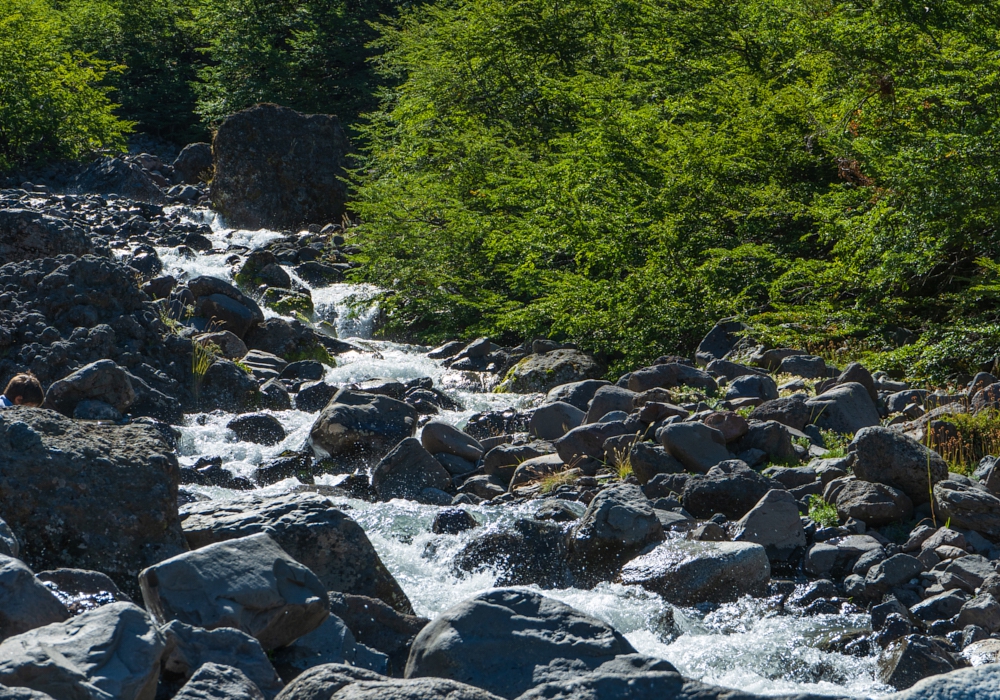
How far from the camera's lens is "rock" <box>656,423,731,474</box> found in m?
7.25

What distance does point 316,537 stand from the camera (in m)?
5.14

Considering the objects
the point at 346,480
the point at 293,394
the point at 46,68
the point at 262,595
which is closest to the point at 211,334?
the point at 293,394

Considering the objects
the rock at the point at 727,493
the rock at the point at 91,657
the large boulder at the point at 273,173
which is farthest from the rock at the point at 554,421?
the large boulder at the point at 273,173

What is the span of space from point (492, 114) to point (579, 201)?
559cm

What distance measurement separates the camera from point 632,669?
3.18 metres

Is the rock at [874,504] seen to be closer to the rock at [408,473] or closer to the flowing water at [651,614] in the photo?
the flowing water at [651,614]

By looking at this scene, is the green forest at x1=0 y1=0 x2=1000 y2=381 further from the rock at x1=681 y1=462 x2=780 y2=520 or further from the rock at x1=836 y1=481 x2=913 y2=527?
the rock at x1=681 y1=462 x2=780 y2=520

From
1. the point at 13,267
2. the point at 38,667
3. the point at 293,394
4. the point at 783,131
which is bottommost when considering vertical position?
the point at 293,394

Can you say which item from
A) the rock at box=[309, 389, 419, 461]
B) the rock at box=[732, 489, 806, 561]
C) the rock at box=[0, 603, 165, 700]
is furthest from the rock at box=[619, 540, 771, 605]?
the rock at box=[309, 389, 419, 461]

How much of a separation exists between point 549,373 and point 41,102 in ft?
53.7

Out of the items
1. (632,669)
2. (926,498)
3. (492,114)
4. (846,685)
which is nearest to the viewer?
(632,669)

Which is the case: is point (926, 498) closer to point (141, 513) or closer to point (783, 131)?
point (141, 513)

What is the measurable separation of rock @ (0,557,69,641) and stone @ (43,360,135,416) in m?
4.93

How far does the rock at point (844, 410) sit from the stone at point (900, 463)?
1.11m
